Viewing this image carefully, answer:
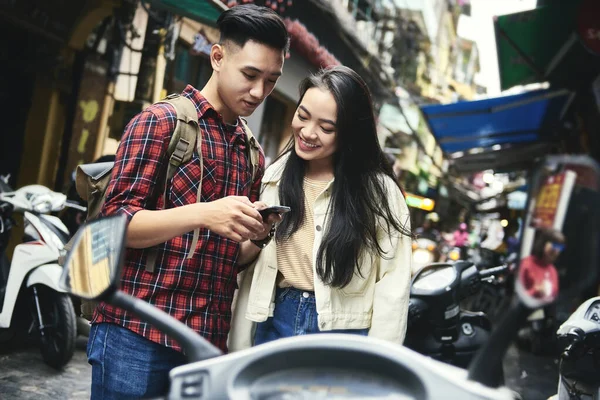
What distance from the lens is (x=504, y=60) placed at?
10.8 meters

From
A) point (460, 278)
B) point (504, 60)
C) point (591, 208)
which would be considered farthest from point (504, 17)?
point (591, 208)

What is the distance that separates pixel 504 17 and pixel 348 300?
7.99 m

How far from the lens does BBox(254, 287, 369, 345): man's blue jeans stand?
2420mm

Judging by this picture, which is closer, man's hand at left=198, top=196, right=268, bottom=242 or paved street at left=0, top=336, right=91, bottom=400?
man's hand at left=198, top=196, right=268, bottom=242

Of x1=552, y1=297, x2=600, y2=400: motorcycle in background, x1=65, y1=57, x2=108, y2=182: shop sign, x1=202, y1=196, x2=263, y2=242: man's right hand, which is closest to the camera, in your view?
x1=202, y1=196, x2=263, y2=242: man's right hand

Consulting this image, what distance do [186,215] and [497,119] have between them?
10.9m

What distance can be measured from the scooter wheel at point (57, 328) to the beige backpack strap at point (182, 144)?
3002mm

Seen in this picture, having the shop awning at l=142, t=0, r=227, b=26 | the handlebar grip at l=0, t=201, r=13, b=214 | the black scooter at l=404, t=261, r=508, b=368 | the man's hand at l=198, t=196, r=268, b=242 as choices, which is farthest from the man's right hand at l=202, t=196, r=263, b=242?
the shop awning at l=142, t=0, r=227, b=26

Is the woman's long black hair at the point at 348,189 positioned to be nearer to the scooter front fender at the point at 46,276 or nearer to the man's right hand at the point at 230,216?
the man's right hand at the point at 230,216

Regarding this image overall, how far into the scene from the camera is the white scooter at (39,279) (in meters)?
4.64

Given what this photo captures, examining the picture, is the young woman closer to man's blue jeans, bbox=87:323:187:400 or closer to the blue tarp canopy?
man's blue jeans, bbox=87:323:187:400

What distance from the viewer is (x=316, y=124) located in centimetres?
244

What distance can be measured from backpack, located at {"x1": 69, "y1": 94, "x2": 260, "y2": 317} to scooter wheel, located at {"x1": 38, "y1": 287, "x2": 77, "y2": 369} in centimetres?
275

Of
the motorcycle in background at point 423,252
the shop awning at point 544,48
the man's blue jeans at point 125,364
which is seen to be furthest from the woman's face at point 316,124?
the motorcycle in background at point 423,252
